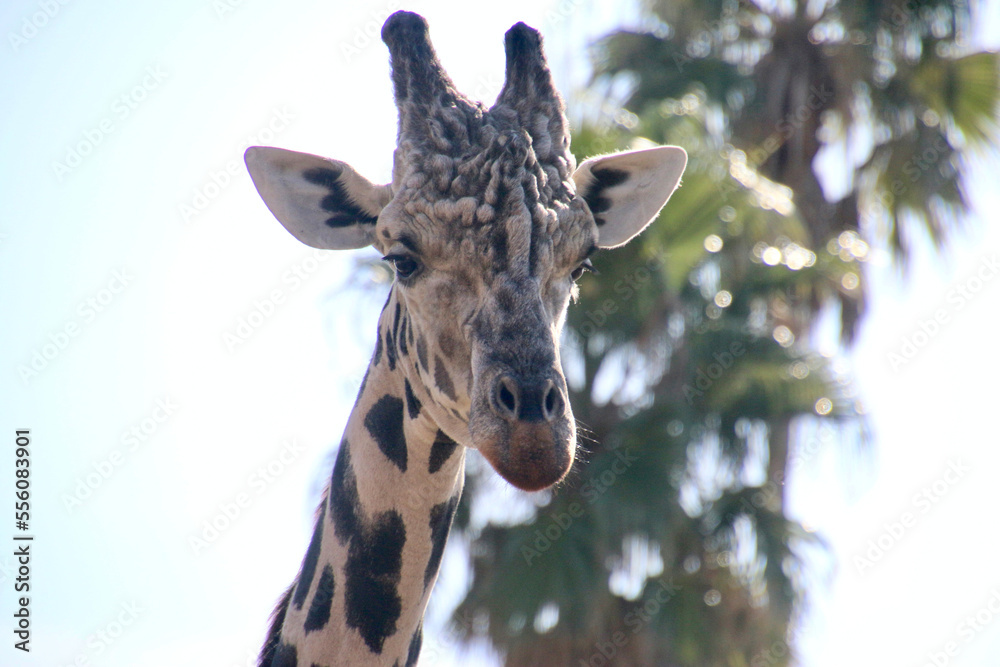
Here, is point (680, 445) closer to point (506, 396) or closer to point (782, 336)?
point (782, 336)

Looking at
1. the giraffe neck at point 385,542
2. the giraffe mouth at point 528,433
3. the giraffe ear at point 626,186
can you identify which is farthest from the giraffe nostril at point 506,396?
the giraffe ear at point 626,186

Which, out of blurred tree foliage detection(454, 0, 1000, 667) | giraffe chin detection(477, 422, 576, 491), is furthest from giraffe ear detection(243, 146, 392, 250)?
blurred tree foliage detection(454, 0, 1000, 667)

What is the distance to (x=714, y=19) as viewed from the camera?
13383 millimetres

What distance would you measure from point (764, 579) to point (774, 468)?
1384mm

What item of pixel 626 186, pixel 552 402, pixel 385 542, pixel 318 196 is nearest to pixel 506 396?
pixel 552 402

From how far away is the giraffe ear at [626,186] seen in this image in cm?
354

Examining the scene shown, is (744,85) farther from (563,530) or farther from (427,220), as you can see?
(427,220)

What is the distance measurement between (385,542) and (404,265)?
2.89 ft

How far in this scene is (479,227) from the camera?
285 cm

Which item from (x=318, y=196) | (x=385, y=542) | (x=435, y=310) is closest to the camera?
(x=435, y=310)

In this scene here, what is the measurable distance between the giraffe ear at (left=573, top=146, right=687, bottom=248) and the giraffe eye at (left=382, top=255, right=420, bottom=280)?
0.80m

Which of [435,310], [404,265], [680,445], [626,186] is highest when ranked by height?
[404,265]

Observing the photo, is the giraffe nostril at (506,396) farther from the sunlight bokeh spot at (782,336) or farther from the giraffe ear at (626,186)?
the sunlight bokeh spot at (782,336)

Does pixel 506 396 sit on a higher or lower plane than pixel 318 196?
lower
